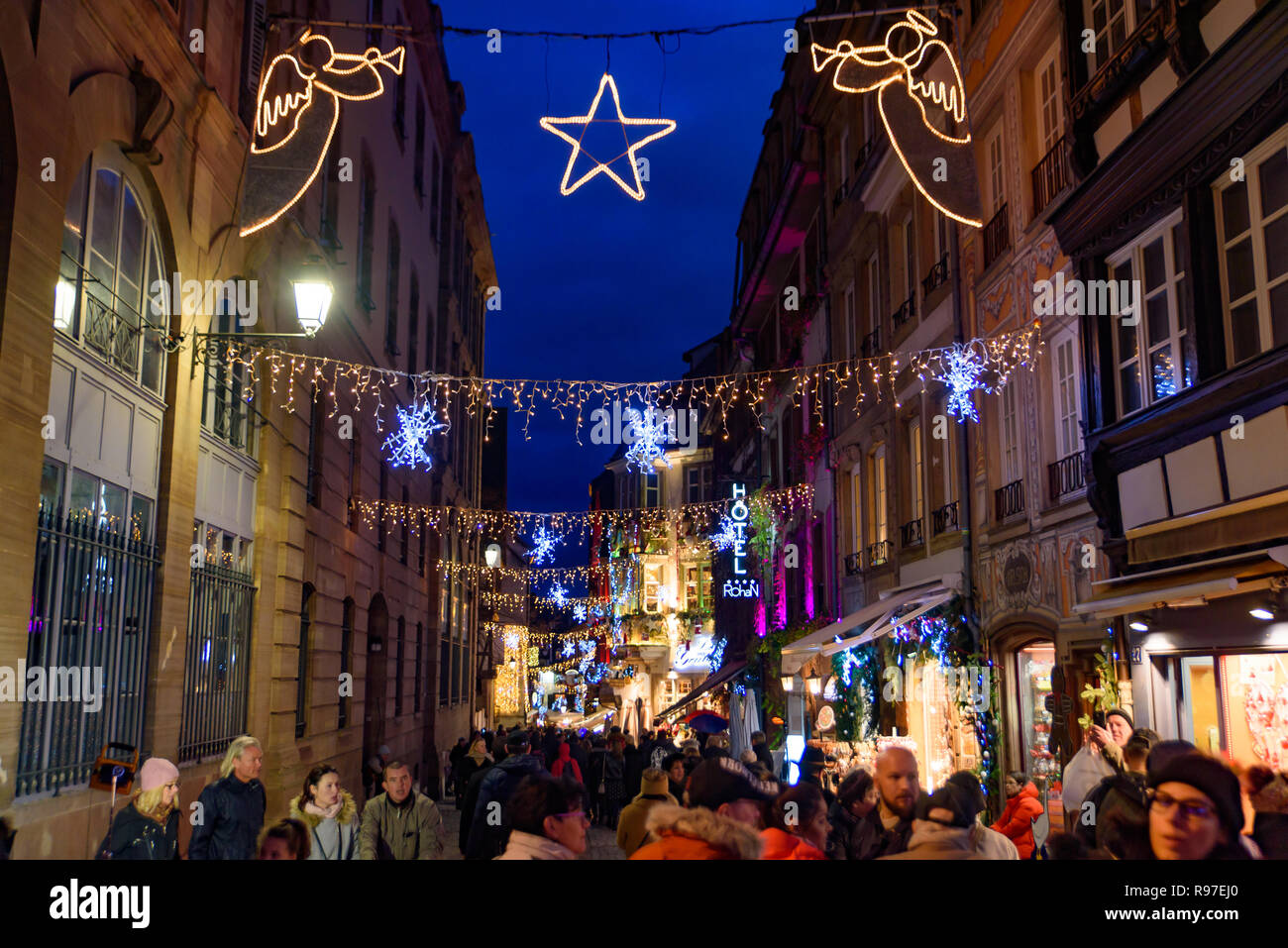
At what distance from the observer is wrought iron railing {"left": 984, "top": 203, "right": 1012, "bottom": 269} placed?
13.5m

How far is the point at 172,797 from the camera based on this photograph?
6594mm

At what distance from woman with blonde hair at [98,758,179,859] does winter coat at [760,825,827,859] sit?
3.79m

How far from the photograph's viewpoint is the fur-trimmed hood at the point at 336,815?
6656mm

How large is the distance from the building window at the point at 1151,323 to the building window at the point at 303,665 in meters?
10.5

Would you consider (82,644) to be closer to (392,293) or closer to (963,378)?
(963,378)

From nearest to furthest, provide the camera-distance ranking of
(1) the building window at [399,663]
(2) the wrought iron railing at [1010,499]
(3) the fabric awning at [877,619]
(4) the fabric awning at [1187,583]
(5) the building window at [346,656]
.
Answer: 1. (4) the fabric awning at [1187,583]
2. (2) the wrought iron railing at [1010,499]
3. (3) the fabric awning at [877,619]
4. (5) the building window at [346,656]
5. (1) the building window at [399,663]

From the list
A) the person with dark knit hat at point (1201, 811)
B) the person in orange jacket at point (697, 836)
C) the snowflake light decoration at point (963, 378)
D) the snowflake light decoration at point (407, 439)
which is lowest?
the person in orange jacket at point (697, 836)

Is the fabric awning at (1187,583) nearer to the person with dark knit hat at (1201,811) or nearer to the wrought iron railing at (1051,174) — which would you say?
the wrought iron railing at (1051,174)

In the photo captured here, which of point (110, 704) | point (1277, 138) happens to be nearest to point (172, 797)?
point (110, 704)

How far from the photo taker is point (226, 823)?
271 inches

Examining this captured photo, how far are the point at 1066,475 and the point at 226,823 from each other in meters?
8.98

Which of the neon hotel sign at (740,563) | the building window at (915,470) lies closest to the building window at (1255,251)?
the building window at (915,470)

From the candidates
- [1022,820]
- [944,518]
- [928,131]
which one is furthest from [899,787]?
[944,518]
